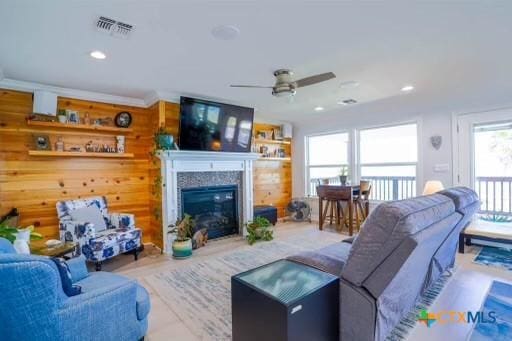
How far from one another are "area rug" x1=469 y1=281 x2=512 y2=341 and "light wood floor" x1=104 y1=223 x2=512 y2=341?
5 cm

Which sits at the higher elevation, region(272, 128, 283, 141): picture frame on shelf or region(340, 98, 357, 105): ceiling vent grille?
region(340, 98, 357, 105): ceiling vent grille

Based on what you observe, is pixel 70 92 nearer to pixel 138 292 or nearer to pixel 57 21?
pixel 57 21

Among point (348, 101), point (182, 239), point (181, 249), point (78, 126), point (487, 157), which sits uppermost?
point (348, 101)

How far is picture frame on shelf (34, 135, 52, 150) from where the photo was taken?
3307mm

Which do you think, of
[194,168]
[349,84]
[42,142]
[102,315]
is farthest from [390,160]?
[42,142]

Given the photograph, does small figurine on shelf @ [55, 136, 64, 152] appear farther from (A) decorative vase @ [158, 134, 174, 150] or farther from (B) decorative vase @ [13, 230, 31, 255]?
(B) decorative vase @ [13, 230, 31, 255]

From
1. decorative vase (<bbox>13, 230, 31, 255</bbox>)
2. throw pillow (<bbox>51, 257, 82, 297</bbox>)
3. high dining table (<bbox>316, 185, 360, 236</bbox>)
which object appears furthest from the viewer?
high dining table (<bbox>316, 185, 360, 236</bbox>)

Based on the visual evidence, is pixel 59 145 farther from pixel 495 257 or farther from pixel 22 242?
pixel 495 257

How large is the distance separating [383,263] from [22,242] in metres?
2.56

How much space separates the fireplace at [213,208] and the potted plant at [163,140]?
0.75 meters

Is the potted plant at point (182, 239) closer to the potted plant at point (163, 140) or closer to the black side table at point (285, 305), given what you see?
the potted plant at point (163, 140)

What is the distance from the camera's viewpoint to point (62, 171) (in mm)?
3521

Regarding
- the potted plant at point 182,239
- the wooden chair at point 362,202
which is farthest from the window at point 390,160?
the potted plant at point 182,239

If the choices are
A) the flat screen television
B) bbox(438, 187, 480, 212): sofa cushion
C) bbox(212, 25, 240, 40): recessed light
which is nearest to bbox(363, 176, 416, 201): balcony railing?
bbox(438, 187, 480, 212): sofa cushion
